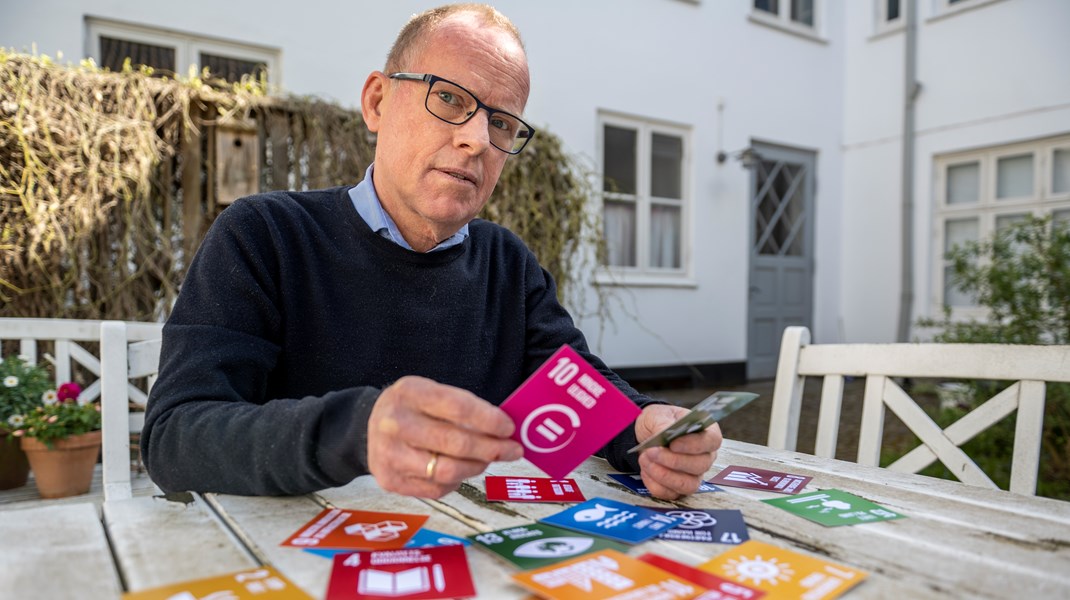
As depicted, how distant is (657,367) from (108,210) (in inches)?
207

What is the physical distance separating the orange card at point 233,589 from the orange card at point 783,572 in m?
0.44

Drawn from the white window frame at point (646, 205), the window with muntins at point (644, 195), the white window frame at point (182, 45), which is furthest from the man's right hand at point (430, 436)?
the window with muntins at point (644, 195)

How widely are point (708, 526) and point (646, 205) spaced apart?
6.86 m

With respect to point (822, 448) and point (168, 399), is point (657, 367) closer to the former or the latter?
point (822, 448)

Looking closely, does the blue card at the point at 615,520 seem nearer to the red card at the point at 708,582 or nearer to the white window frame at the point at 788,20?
the red card at the point at 708,582

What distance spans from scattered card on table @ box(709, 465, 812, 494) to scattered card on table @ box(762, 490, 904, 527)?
5cm

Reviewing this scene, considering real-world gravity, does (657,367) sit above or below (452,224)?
below

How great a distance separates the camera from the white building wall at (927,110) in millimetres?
7570

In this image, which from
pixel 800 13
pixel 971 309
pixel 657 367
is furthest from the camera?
pixel 800 13

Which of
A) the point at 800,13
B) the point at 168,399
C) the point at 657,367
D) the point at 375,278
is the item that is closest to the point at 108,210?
the point at 375,278

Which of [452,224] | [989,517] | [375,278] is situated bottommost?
[989,517]

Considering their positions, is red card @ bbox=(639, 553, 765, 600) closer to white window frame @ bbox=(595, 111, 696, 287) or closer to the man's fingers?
the man's fingers

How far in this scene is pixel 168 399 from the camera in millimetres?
1099

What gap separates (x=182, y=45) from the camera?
5.33 meters
